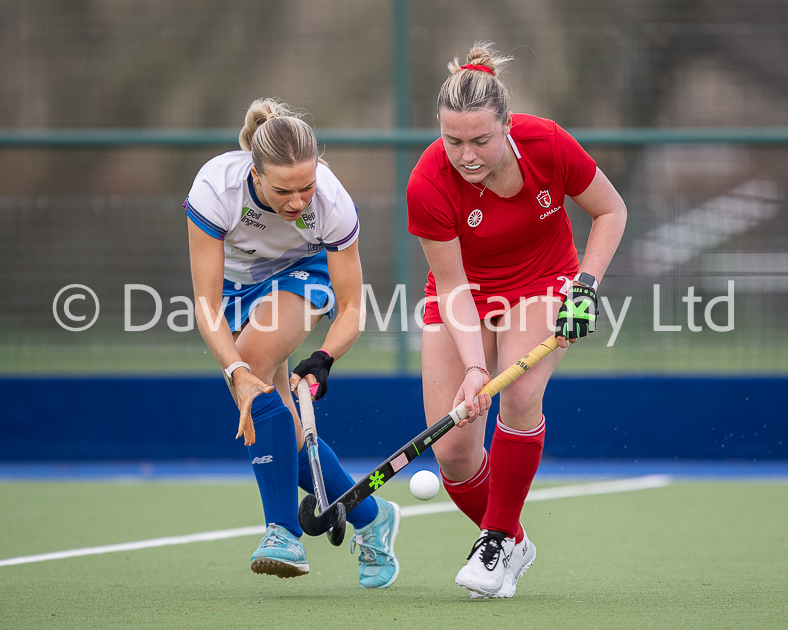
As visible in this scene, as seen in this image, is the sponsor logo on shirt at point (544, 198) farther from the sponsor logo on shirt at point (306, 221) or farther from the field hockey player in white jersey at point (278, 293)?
the sponsor logo on shirt at point (306, 221)

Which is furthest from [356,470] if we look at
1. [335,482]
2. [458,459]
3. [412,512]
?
[458,459]

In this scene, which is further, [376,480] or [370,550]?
[370,550]

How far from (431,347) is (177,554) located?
1.31m

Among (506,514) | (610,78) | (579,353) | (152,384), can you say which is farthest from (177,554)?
(610,78)

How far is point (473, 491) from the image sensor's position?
3322 mm

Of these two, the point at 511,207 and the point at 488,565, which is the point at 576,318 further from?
the point at 488,565

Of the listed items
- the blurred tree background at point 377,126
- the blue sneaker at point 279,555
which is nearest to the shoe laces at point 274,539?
the blue sneaker at point 279,555

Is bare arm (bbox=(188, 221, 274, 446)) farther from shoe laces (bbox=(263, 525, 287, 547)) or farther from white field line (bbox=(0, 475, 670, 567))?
white field line (bbox=(0, 475, 670, 567))

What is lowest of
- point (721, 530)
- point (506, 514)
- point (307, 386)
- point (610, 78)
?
point (721, 530)

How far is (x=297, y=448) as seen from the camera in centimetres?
329

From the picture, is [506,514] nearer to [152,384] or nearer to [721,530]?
A: [721,530]

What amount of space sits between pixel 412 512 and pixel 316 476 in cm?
168

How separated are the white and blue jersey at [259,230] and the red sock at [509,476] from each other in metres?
0.75

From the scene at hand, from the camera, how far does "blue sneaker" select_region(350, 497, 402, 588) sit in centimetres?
329
